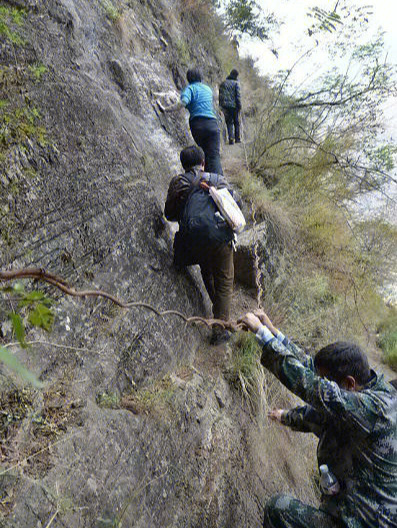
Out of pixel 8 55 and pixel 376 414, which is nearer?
pixel 376 414

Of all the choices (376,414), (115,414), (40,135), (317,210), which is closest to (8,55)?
(40,135)

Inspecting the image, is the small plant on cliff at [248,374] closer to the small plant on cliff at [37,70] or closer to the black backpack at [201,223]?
the black backpack at [201,223]

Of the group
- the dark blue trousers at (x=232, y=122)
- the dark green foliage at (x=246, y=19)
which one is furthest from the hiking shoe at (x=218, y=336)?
the dark green foliage at (x=246, y=19)

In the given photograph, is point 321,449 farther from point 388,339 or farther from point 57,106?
point 388,339

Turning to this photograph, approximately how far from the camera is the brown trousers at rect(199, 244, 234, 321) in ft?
10.8

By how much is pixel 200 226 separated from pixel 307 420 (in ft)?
5.59

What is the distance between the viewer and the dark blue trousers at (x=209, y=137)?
4.67 m

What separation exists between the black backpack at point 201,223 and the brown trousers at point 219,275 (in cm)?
12

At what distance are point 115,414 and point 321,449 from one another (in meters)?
1.32

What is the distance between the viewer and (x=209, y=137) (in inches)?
184

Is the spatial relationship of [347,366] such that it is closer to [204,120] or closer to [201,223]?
[201,223]

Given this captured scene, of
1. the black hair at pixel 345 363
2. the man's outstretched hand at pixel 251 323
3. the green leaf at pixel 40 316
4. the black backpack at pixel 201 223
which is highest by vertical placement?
the green leaf at pixel 40 316

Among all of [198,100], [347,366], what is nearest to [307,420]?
[347,366]

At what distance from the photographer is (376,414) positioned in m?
1.84
